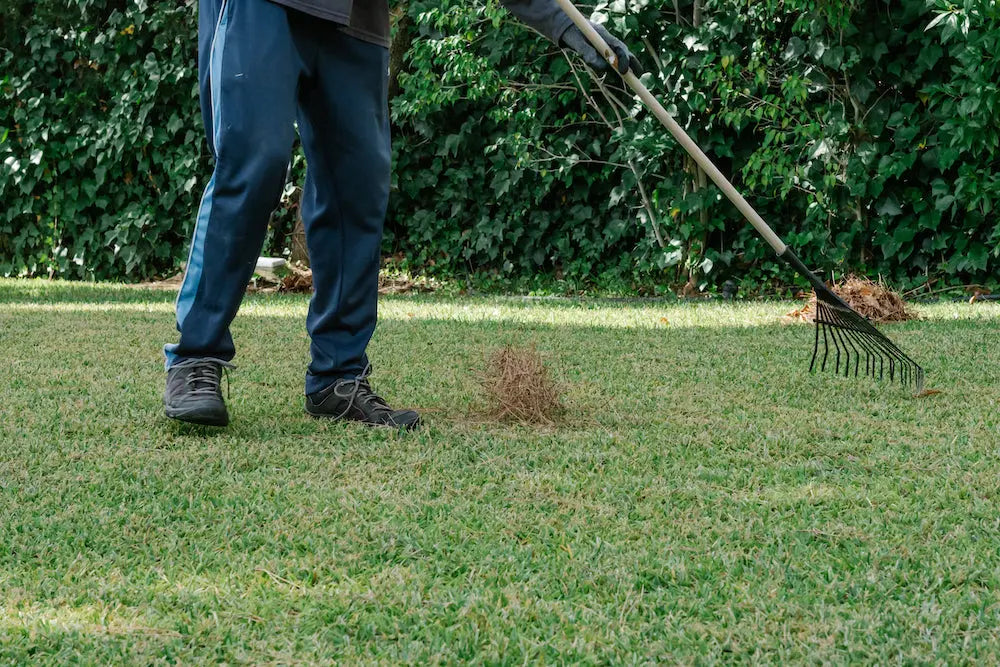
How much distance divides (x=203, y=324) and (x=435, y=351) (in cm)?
139

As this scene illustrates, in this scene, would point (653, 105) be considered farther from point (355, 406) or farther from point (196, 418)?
point (196, 418)

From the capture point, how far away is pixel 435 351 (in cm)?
395

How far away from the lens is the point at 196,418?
2.54 meters

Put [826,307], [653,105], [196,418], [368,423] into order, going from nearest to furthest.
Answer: [196,418], [368,423], [653,105], [826,307]

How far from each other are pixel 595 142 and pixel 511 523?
501 centimetres

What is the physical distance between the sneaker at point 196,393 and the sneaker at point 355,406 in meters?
0.28

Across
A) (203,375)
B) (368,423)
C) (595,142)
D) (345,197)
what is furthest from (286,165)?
(595,142)

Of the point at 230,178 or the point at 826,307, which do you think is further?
the point at 826,307

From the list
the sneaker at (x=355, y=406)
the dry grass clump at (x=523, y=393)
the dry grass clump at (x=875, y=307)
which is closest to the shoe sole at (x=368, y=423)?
the sneaker at (x=355, y=406)

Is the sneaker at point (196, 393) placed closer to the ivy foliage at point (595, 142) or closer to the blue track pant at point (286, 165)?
the blue track pant at point (286, 165)

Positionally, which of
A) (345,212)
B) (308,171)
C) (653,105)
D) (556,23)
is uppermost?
(556,23)

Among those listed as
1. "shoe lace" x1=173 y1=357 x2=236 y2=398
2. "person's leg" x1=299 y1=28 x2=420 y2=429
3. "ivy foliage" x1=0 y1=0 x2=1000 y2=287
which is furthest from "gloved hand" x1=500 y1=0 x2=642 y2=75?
"ivy foliage" x1=0 y1=0 x2=1000 y2=287

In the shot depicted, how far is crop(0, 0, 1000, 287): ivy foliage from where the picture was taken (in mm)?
5727

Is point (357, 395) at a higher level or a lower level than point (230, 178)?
lower
